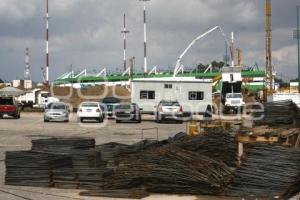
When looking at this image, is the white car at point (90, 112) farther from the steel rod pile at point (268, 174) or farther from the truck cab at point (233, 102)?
the steel rod pile at point (268, 174)

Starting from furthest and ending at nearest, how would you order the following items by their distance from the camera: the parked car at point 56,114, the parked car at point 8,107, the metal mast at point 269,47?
the metal mast at point 269,47, the parked car at point 8,107, the parked car at point 56,114

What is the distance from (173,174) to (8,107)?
36.4 metres

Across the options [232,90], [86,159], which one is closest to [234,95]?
[232,90]

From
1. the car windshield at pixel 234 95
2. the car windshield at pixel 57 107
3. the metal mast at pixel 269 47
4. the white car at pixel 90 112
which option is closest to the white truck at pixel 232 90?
the car windshield at pixel 234 95

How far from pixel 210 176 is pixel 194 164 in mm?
500

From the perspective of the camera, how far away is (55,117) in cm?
3981

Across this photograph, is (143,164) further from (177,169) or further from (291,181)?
(291,181)

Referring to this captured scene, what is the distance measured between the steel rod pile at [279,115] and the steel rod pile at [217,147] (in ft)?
4.54

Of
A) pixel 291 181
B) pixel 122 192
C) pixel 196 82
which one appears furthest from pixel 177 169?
pixel 196 82

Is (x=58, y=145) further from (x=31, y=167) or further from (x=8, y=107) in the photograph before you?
(x=8, y=107)

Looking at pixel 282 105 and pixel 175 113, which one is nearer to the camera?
pixel 282 105

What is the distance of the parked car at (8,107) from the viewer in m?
45.6

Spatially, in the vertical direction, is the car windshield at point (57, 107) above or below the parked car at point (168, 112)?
above

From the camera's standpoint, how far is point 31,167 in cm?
1230
